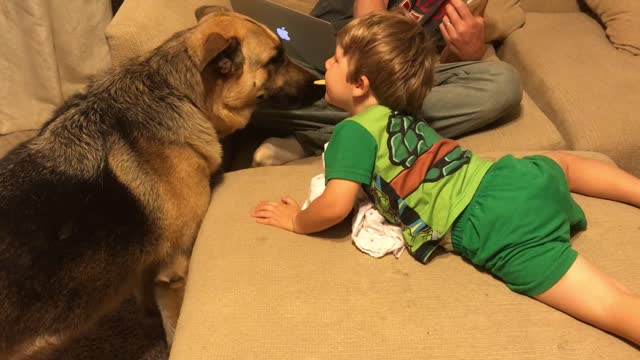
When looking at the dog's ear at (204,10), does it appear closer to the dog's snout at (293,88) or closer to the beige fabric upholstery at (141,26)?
the beige fabric upholstery at (141,26)

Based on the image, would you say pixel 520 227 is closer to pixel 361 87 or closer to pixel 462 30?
pixel 361 87

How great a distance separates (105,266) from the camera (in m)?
1.17

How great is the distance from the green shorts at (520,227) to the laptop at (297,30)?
723 mm

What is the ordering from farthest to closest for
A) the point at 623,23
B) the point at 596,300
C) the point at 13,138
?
the point at 13,138 < the point at 623,23 < the point at 596,300

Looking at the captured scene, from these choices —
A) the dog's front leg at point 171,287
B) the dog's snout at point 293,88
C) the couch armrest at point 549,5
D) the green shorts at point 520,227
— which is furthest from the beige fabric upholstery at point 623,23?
the dog's front leg at point 171,287

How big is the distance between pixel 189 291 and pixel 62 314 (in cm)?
32

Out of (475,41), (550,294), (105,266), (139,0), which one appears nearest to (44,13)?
(139,0)

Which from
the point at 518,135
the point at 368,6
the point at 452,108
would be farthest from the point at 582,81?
the point at 368,6

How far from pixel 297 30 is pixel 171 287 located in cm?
96

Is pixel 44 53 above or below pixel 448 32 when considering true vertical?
below

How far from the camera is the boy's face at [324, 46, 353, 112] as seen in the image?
1262mm

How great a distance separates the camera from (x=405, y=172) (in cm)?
116

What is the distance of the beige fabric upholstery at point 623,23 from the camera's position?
212 cm

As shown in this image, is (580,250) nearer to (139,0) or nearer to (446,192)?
(446,192)
